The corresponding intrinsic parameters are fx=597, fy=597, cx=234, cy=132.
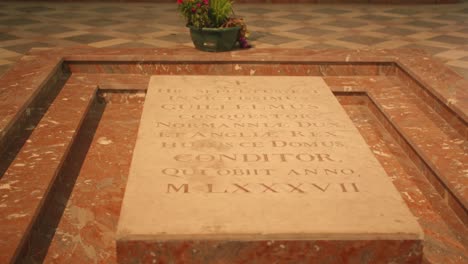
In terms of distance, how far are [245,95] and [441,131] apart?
3.60 feet

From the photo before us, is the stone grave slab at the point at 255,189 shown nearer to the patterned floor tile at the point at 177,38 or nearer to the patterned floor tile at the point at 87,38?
the patterned floor tile at the point at 177,38

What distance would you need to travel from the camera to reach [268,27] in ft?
19.5

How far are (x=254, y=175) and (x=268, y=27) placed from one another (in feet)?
12.6

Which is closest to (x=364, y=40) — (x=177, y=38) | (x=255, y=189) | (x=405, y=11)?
(x=177, y=38)

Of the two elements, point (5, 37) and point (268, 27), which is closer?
point (5, 37)

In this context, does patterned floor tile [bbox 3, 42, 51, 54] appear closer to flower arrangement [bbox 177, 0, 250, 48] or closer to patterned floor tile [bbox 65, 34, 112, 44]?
patterned floor tile [bbox 65, 34, 112, 44]

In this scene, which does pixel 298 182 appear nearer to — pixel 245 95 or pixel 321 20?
pixel 245 95

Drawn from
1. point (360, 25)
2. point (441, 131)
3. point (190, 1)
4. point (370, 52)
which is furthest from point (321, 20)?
point (441, 131)

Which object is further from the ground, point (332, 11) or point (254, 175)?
point (254, 175)

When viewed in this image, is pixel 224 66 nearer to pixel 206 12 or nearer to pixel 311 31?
pixel 206 12

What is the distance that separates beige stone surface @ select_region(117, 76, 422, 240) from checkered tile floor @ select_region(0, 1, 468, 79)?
5.97ft

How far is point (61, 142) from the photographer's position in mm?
3002

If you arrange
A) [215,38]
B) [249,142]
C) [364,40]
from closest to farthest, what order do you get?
1. [249,142]
2. [215,38]
3. [364,40]

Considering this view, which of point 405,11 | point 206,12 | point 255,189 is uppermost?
point 206,12
